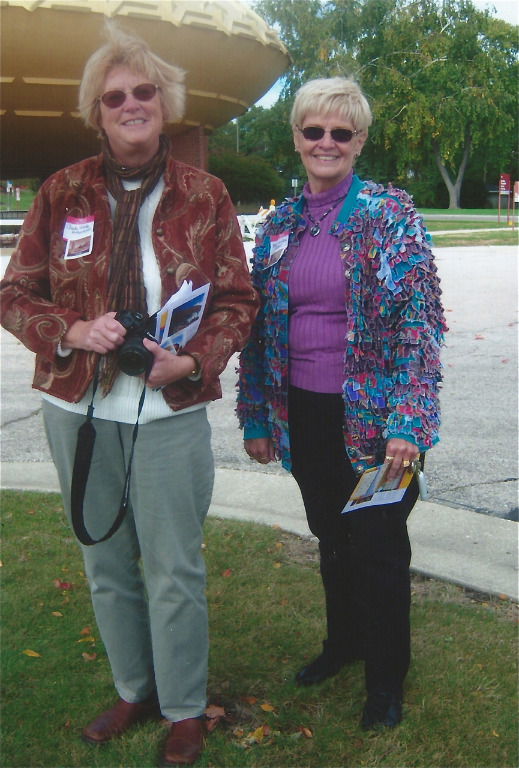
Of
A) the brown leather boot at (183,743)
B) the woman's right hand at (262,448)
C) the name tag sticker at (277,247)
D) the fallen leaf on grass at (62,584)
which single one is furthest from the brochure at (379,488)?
the fallen leaf on grass at (62,584)

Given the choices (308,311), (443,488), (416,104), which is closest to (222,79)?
(443,488)

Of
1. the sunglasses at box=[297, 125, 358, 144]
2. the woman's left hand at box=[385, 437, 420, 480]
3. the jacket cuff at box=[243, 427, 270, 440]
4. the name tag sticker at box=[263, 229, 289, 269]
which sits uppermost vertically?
the sunglasses at box=[297, 125, 358, 144]

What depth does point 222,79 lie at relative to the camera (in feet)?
66.2

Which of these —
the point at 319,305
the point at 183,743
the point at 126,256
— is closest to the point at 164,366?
the point at 126,256

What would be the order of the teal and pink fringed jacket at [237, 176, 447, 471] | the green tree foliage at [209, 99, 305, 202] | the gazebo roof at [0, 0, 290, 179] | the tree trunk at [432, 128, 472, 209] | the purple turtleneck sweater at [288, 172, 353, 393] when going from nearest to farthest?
the teal and pink fringed jacket at [237, 176, 447, 471] → the purple turtleneck sweater at [288, 172, 353, 393] → the gazebo roof at [0, 0, 290, 179] → the green tree foliage at [209, 99, 305, 202] → the tree trunk at [432, 128, 472, 209]

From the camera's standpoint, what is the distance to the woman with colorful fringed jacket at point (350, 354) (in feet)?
8.04

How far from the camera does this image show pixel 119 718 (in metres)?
2.66

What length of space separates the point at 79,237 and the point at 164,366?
1.55 ft

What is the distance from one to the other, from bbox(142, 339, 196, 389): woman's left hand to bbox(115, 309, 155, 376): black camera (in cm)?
2

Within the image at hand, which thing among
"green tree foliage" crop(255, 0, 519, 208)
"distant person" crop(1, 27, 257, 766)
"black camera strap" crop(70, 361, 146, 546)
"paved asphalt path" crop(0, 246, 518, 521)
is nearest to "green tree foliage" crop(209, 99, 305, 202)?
"green tree foliage" crop(255, 0, 519, 208)

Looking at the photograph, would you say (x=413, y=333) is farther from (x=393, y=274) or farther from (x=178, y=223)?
(x=178, y=223)

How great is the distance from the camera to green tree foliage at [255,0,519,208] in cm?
4688

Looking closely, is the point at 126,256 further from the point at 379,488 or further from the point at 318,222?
the point at 379,488

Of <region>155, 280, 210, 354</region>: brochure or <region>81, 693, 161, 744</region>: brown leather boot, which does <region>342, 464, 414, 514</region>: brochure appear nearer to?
<region>155, 280, 210, 354</region>: brochure
